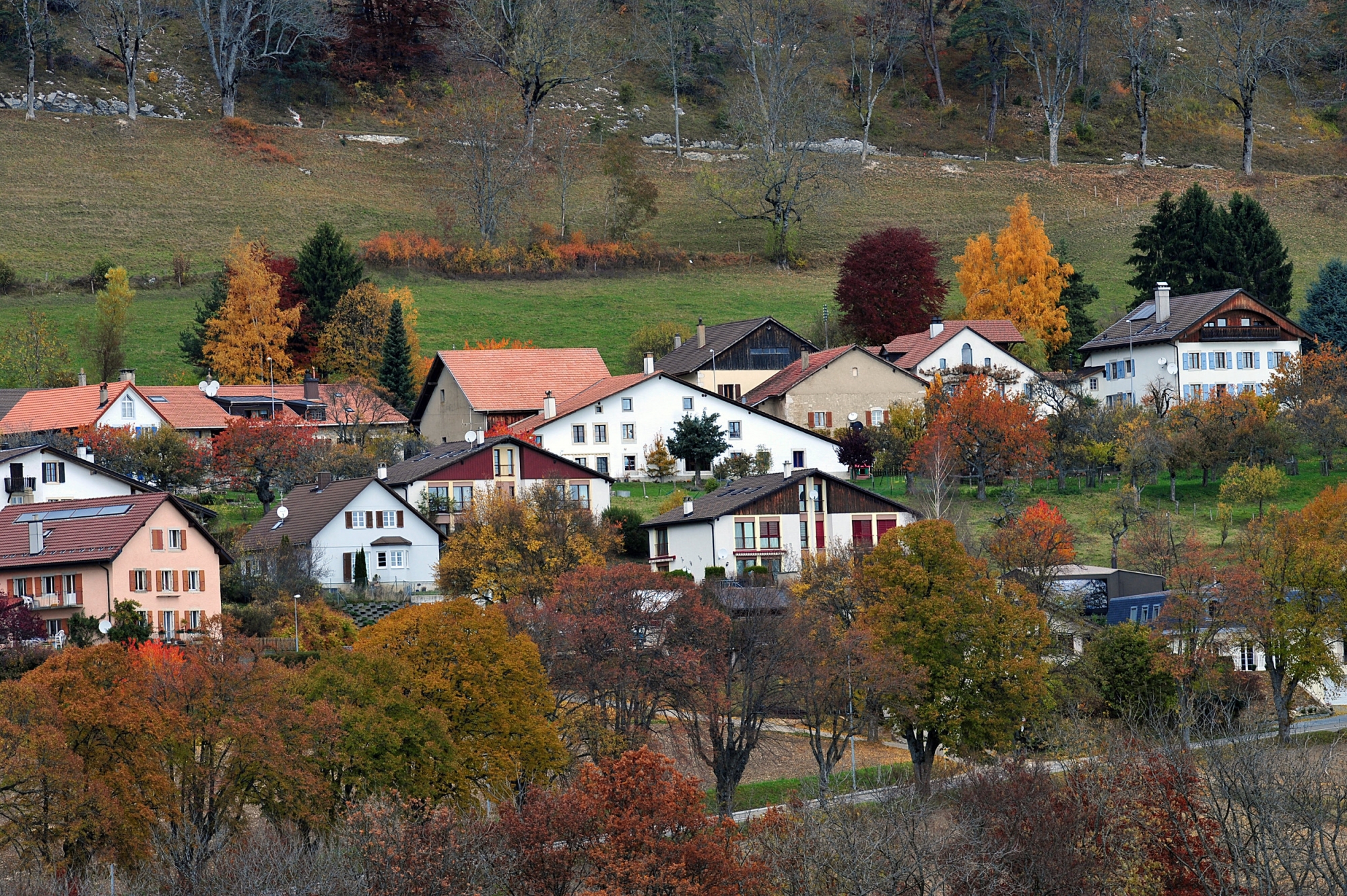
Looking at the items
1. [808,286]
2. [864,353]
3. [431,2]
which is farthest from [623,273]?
[431,2]

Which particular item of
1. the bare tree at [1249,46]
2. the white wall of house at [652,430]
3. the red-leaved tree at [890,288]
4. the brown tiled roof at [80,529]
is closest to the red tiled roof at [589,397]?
the white wall of house at [652,430]

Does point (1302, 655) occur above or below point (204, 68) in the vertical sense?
below

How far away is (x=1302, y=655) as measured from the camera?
48.3 m

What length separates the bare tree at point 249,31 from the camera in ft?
391

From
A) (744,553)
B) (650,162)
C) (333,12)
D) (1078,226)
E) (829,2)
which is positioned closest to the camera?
(744,553)

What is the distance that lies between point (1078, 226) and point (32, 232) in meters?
65.1

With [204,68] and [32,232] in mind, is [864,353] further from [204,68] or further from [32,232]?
[204,68]

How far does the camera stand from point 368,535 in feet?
195

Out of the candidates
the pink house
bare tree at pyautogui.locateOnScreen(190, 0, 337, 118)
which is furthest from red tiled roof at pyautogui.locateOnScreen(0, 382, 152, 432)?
bare tree at pyautogui.locateOnScreen(190, 0, 337, 118)

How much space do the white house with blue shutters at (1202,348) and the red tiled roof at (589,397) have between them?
2059cm

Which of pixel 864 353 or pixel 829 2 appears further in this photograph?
pixel 829 2

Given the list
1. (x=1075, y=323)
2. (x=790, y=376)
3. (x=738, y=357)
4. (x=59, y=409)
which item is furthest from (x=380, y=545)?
(x=1075, y=323)

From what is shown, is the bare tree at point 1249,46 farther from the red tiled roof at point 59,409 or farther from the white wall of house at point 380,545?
the red tiled roof at point 59,409

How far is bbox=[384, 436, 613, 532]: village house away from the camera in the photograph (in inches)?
2517
